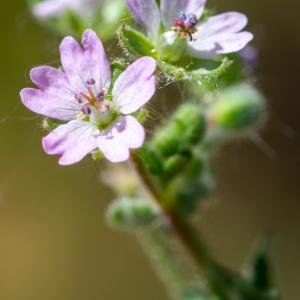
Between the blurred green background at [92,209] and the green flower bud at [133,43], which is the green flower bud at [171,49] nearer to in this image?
the green flower bud at [133,43]

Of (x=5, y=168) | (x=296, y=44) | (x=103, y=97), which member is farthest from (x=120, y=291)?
(x=103, y=97)

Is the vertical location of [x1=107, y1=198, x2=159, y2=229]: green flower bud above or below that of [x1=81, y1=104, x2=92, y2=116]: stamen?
below

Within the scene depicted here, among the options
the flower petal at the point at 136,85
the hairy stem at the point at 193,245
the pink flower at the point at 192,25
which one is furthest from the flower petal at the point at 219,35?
the hairy stem at the point at 193,245

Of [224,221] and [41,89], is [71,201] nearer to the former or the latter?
[224,221]

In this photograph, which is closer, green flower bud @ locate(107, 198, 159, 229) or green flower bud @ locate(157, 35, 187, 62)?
green flower bud @ locate(157, 35, 187, 62)

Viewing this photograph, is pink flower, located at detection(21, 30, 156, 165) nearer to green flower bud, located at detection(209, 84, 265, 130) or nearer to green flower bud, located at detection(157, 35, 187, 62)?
green flower bud, located at detection(157, 35, 187, 62)

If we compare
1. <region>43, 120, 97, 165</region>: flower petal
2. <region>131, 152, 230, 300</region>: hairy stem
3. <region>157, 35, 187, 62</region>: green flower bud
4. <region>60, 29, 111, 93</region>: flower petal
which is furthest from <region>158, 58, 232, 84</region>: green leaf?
<region>131, 152, 230, 300</region>: hairy stem

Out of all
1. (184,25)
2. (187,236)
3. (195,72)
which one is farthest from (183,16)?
(187,236)

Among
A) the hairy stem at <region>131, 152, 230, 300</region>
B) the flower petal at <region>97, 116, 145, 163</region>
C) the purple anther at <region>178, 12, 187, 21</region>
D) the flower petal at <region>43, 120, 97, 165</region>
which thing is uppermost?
the purple anther at <region>178, 12, 187, 21</region>
